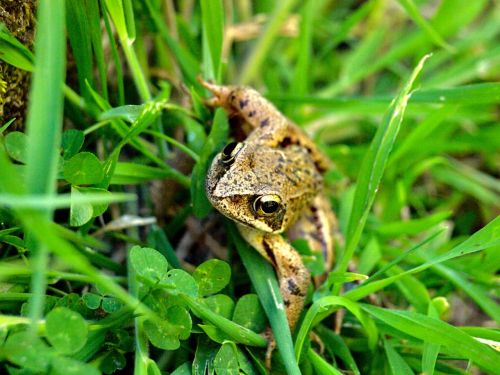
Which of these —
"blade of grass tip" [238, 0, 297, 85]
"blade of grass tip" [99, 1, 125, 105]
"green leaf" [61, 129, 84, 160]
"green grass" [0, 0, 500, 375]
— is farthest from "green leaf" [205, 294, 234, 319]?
"blade of grass tip" [238, 0, 297, 85]

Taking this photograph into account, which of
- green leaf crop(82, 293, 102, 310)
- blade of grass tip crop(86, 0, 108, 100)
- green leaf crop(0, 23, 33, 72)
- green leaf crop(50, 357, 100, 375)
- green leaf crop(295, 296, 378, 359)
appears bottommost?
green leaf crop(295, 296, 378, 359)

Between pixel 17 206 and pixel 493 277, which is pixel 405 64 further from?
pixel 17 206

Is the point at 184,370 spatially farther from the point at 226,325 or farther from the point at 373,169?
the point at 373,169

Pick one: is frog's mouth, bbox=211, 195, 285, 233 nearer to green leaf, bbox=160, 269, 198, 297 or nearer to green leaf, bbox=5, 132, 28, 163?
green leaf, bbox=160, 269, 198, 297

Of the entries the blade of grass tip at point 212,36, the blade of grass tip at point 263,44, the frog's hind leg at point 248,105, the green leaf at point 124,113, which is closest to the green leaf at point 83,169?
the green leaf at point 124,113

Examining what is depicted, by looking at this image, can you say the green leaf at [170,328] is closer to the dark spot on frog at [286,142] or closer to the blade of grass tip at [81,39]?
the blade of grass tip at [81,39]

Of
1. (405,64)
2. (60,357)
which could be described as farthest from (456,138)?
(60,357)

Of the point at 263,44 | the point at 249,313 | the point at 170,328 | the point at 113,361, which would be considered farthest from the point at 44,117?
the point at 263,44
